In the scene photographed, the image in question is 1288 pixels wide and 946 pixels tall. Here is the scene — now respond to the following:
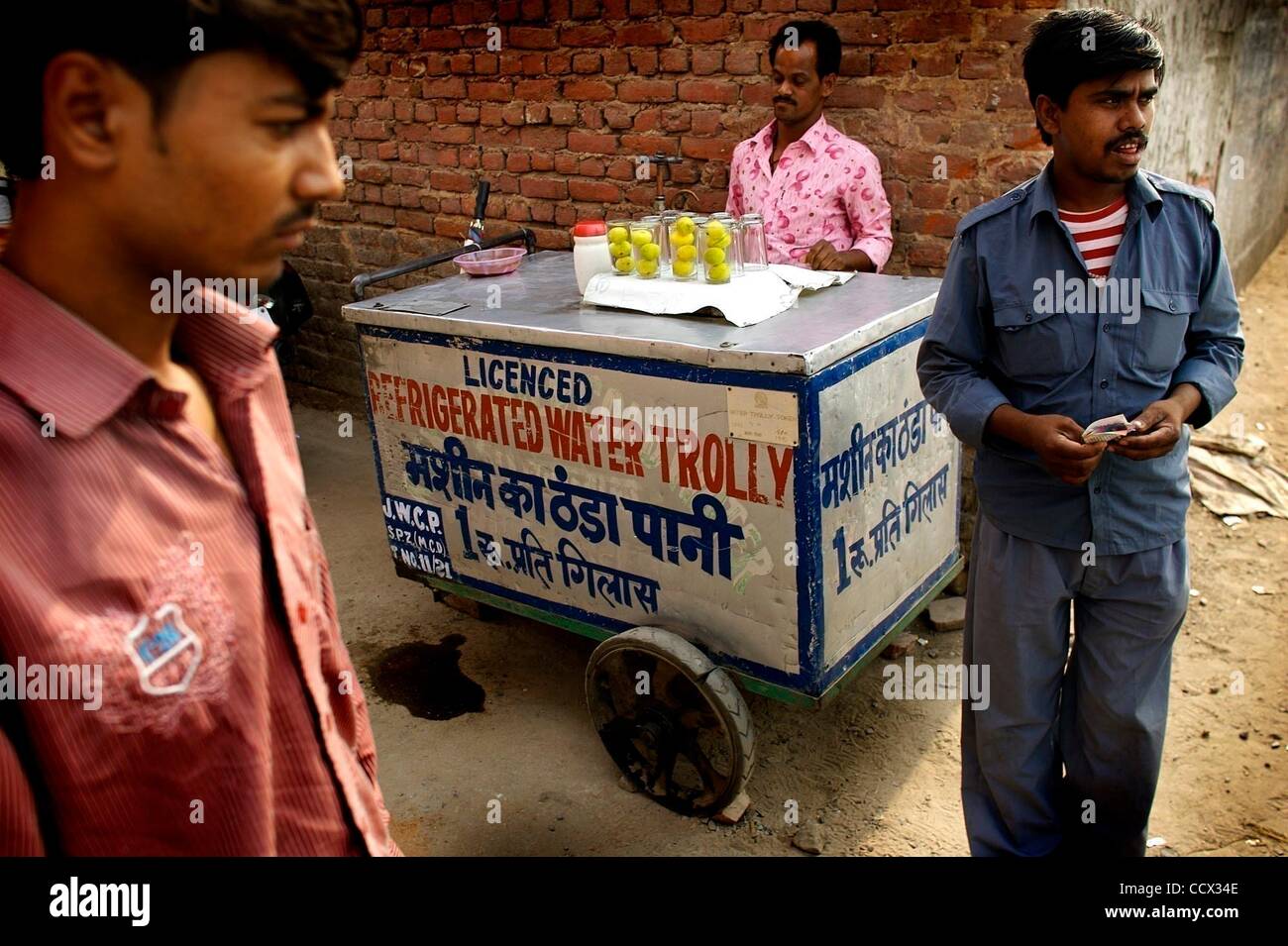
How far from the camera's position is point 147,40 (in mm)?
787

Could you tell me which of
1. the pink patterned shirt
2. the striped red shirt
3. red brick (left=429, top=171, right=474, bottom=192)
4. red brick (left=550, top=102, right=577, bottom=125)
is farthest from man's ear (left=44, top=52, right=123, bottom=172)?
red brick (left=429, top=171, right=474, bottom=192)

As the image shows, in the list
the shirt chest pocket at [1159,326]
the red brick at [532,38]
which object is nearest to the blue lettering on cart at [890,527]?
the shirt chest pocket at [1159,326]

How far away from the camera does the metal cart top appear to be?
2520mm

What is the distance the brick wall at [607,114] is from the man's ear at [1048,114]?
1344 millimetres

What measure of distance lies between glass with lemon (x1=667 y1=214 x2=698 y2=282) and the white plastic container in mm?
239

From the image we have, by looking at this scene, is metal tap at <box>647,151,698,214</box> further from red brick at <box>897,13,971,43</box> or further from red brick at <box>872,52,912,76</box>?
red brick at <box>897,13,971,43</box>

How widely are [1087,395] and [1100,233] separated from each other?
1.20ft

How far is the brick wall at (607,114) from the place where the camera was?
3561 mm

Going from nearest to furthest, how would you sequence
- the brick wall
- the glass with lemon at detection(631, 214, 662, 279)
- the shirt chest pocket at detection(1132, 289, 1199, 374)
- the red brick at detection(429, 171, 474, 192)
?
the shirt chest pocket at detection(1132, 289, 1199, 374)
the glass with lemon at detection(631, 214, 662, 279)
the brick wall
the red brick at detection(429, 171, 474, 192)

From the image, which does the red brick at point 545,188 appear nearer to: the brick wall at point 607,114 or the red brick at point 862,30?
the brick wall at point 607,114

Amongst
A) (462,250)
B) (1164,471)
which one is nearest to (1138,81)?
(1164,471)

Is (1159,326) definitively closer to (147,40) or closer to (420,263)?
(147,40)
